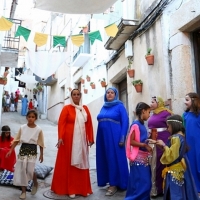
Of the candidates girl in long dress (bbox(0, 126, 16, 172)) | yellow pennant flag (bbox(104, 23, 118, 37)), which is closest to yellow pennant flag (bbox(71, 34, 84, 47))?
yellow pennant flag (bbox(104, 23, 118, 37))

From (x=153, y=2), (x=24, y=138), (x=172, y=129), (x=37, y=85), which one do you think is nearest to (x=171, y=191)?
(x=172, y=129)

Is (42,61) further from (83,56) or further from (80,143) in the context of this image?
(80,143)

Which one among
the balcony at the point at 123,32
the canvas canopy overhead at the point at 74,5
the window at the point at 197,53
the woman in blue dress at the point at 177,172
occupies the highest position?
the canvas canopy overhead at the point at 74,5

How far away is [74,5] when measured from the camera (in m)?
5.27

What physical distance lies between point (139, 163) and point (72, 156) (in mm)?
1196

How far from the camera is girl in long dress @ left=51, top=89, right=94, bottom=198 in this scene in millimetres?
4070

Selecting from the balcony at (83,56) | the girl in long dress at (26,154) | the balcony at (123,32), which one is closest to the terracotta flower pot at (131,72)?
the balcony at (123,32)

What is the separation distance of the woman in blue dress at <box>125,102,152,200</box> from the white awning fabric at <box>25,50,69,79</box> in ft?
21.7

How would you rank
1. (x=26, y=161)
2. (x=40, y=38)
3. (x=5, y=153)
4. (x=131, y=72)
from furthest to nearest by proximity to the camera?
1. (x=131, y=72)
2. (x=40, y=38)
3. (x=5, y=153)
4. (x=26, y=161)

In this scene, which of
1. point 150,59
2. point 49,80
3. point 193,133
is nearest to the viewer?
point 193,133

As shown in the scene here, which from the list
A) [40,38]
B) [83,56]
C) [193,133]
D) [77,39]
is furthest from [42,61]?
[193,133]

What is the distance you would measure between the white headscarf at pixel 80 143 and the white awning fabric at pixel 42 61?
5431mm

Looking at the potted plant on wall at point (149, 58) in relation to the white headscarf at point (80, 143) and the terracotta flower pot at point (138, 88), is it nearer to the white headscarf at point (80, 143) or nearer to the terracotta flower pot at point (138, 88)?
the terracotta flower pot at point (138, 88)

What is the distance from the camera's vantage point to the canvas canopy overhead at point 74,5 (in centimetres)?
516
